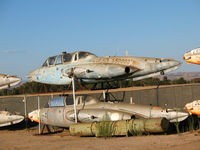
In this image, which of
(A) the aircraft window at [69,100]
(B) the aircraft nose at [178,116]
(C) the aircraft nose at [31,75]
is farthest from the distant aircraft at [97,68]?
(B) the aircraft nose at [178,116]

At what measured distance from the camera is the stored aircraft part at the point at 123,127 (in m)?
12.0

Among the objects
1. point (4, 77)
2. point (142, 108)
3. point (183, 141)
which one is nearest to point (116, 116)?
point (142, 108)

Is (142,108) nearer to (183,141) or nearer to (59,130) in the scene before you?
(183,141)

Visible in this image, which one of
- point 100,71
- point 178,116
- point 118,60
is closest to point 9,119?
point 100,71

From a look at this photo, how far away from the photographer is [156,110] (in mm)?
14117

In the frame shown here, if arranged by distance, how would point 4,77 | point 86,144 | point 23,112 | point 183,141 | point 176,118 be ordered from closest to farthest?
1. point 183,141
2. point 86,144
3. point 176,118
4. point 4,77
5. point 23,112

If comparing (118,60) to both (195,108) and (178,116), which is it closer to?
(178,116)

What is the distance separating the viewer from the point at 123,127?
1259 centimetres

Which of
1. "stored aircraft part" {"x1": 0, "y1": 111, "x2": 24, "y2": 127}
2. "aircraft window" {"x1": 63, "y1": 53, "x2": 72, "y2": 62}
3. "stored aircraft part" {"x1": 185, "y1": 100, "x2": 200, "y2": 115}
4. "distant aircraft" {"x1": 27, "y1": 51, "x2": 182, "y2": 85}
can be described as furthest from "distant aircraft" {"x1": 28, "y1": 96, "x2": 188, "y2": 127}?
"aircraft window" {"x1": 63, "y1": 53, "x2": 72, "y2": 62}

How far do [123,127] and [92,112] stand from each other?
2.50 metres

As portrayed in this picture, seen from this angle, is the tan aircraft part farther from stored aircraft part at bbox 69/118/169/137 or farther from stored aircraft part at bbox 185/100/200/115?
stored aircraft part at bbox 69/118/169/137

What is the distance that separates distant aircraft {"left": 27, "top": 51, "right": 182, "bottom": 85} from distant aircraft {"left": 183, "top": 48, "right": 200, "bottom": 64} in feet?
6.15

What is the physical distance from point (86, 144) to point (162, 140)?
3003 mm

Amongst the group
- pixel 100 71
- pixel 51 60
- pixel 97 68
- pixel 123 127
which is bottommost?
pixel 123 127
